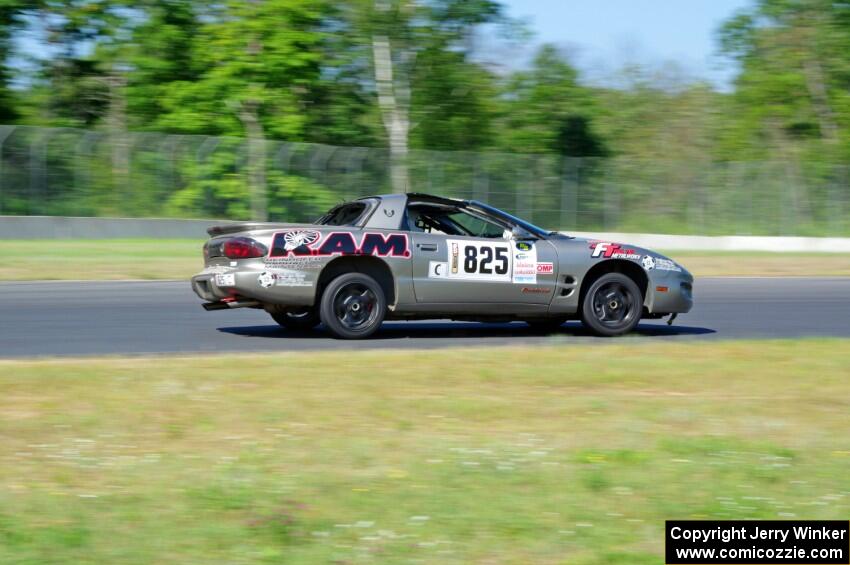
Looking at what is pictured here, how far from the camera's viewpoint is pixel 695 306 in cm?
1672

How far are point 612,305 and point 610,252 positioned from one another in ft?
1.88

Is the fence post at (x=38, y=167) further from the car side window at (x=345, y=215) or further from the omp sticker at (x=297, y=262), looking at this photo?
the omp sticker at (x=297, y=262)

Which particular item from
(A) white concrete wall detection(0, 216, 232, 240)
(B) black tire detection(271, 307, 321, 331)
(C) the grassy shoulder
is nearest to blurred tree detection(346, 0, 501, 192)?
(A) white concrete wall detection(0, 216, 232, 240)

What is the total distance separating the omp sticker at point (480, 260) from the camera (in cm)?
1174

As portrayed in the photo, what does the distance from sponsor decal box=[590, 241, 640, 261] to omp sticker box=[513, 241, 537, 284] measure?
0.65 meters

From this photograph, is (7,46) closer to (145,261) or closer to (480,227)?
(145,261)

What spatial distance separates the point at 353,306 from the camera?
1156cm

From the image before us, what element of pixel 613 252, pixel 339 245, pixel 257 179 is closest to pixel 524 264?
pixel 613 252

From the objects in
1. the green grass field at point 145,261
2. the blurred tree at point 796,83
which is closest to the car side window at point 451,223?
the green grass field at point 145,261

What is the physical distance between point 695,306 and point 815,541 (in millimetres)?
11927

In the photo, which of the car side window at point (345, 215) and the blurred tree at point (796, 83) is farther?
the blurred tree at point (796, 83)

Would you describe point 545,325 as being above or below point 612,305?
below

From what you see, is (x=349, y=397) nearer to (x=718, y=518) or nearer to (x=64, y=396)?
(x=64, y=396)

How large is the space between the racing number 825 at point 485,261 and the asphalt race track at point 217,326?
73 centimetres
